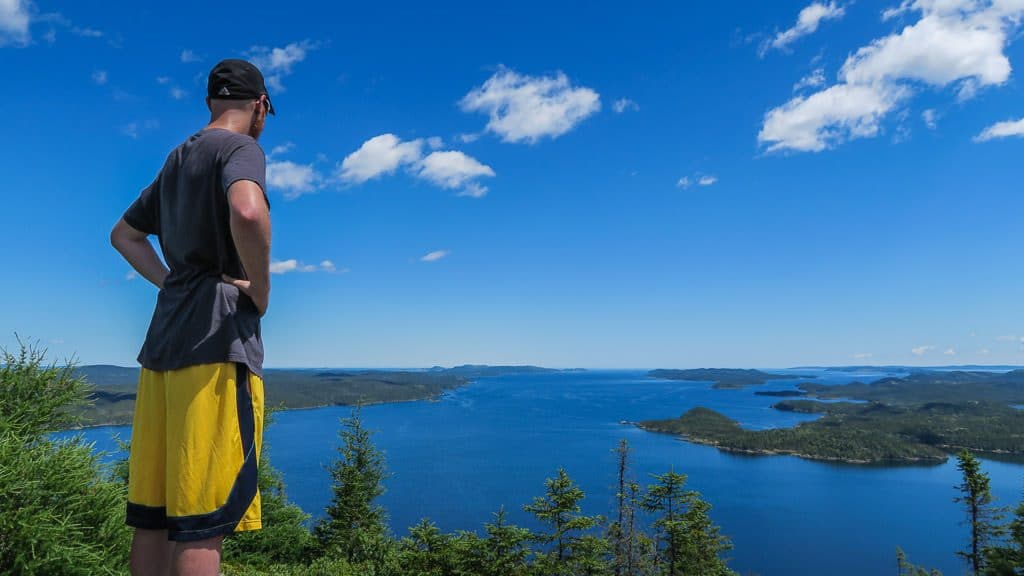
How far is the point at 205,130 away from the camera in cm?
142

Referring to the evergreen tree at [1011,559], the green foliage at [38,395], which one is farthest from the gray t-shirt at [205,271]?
the evergreen tree at [1011,559]

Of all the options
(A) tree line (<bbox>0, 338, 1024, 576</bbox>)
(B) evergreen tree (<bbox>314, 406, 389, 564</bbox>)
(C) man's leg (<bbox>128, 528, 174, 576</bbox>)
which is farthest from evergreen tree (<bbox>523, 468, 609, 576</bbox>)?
(C) man's leg (<bbox>128, 528, 174, 576</bbox>)

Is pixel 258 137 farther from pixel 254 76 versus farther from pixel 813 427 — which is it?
pixel 813 427

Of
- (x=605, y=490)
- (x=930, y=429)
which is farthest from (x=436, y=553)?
(x=930, y=429)

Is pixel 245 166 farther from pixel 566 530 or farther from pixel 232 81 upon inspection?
pixel 566 530

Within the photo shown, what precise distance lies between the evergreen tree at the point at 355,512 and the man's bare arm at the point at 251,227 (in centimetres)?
2347

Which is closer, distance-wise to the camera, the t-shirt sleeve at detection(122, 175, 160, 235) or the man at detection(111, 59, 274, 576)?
the man at detection(111, 59, 274, 576)

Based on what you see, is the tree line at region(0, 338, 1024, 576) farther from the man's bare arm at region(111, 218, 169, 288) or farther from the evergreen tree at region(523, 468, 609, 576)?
the man's bare arm at region(111, 218, 169, 288)

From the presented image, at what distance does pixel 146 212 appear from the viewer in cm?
159

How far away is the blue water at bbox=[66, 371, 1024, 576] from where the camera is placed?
53781mm

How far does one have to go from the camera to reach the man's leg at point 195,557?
1.20 m

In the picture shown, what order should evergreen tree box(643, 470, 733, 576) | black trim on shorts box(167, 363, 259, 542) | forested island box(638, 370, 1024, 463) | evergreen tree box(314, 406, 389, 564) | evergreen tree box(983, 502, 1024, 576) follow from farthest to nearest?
forested island box(638, 370, 1024, 463) → evergreen tree box(643, 470, 733, 576) → evergreen tree box(314, 406, 389, 564) → evergreen tree box(983, 502, 1024, 576) → black trim on shorts box(167, 363, 259, 542)

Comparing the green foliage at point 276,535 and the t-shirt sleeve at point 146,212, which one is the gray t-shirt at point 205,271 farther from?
the green foliage at point 276,535

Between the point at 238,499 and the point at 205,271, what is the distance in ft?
1.93
